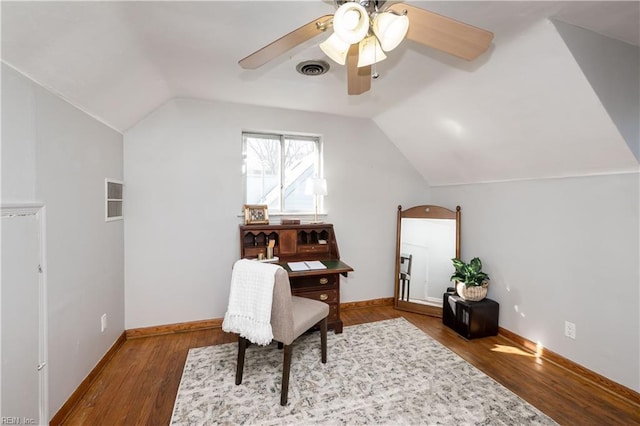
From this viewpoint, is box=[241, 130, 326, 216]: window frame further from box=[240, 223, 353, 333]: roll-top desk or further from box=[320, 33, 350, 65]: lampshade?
box=[320, 33, 350, 65]: lampshade

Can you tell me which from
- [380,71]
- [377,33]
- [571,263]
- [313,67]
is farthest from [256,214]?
[571,263]

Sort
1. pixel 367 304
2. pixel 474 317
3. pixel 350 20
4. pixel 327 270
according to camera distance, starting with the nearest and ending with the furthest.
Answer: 1. pixel 350 20
2. pixel 327 270
3. pixel 474 317
4. pixel 367 304

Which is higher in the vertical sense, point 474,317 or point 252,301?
point 252,301

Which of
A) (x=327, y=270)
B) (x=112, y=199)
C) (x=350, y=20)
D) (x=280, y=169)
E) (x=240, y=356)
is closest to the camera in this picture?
(x=350, y=20)

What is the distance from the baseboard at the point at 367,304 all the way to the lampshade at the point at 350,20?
3.09 metres

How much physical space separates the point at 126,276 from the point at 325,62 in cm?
274

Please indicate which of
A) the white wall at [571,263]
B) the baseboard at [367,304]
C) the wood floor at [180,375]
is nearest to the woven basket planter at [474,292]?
the white wall at [571,263]

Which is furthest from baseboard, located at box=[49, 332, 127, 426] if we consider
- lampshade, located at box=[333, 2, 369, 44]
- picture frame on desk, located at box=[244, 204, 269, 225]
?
lampshade, located at box=[333, 2, 369, 44]

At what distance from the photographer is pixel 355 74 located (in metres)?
1.63

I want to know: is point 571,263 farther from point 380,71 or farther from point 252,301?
point 252,301

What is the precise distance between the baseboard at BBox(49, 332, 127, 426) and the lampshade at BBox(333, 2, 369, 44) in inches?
103

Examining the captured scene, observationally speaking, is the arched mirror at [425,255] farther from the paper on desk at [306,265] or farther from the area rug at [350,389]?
the paper on desk at [306,265]

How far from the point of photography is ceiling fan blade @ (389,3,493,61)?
3.77ft

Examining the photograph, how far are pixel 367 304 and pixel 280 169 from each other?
2069mm
